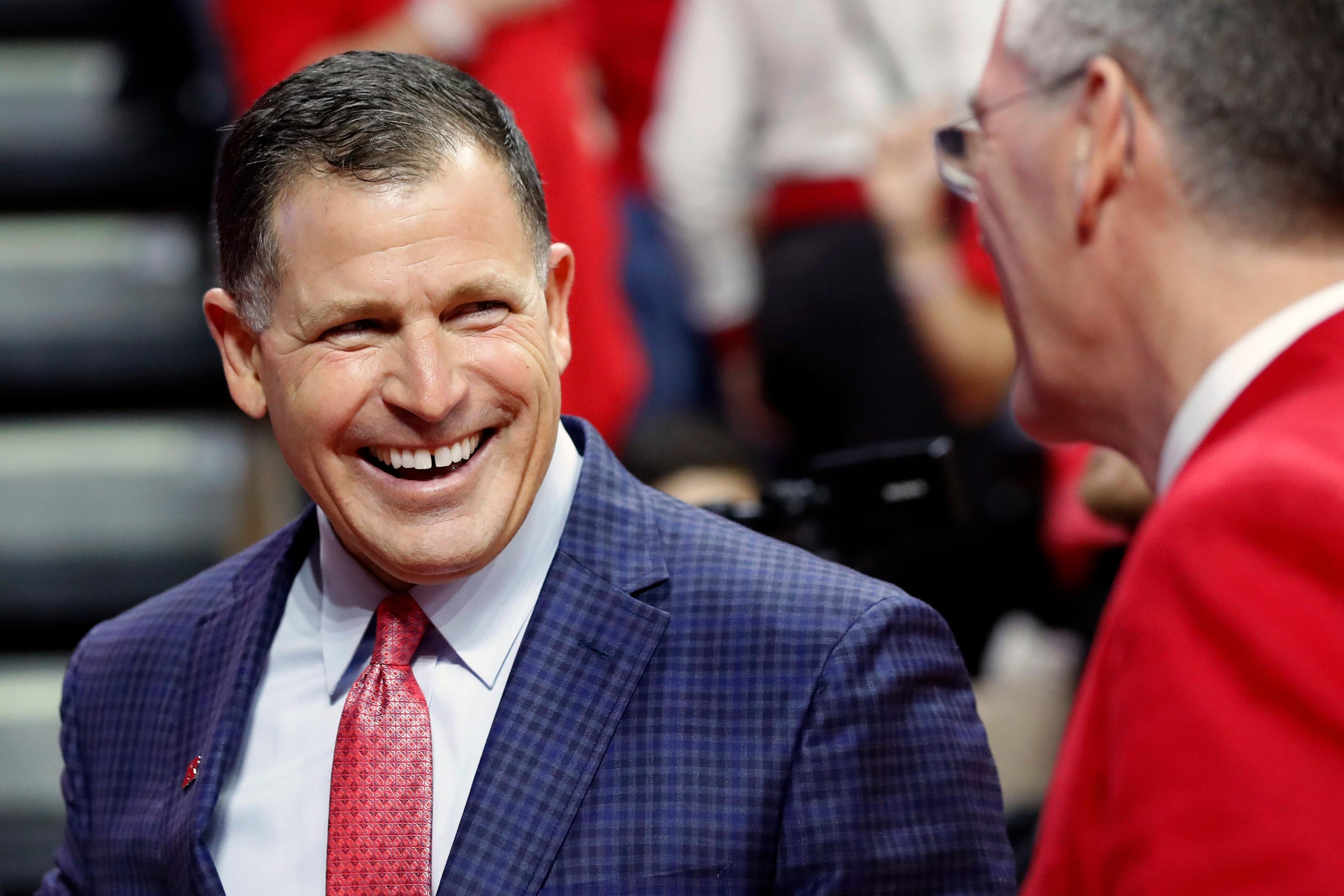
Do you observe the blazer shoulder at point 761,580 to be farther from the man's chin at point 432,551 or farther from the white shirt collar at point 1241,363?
the white shirt collar at point 1241,363

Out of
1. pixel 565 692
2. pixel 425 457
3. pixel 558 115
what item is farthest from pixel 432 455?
pixel 558 115

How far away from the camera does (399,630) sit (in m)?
1.55

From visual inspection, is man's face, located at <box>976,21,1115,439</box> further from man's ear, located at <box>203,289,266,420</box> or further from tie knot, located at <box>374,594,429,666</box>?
man's ear, located at <box>203,289,266,420</box>

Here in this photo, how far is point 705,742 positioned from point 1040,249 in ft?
1.79

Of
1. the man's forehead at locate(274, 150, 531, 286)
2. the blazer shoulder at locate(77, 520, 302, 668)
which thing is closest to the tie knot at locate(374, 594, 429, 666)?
the blazer shoulder at locate(77, 520, 302, 668)

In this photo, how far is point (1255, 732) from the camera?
3.16 feet

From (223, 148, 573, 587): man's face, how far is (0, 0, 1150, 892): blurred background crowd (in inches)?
45.0

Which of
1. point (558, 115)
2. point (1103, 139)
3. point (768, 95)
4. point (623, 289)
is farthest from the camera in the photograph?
point (623, 289)

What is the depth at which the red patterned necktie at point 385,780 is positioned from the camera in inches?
55.7

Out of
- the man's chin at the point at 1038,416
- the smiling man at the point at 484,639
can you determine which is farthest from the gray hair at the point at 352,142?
the man's chin at the point at 1038,416

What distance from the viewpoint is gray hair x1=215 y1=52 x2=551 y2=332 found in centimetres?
144

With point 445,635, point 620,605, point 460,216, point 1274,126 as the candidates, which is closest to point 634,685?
point 620,605

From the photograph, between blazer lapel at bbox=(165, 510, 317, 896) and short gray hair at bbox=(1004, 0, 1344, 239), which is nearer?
short gray hair at bbox=(1004, 0, 1344, 239)

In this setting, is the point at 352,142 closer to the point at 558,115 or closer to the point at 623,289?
the point at 558,115
